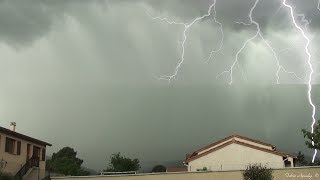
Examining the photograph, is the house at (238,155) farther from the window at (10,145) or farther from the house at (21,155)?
the window at (10,145)

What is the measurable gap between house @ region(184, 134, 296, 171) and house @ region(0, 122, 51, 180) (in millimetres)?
17530

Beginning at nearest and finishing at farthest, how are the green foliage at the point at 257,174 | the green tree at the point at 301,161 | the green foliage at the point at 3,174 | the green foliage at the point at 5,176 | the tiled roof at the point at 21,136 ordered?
the green foliage at the point at 257,174 → the green foliage at the point at 5,176 → the green foliage at the point at 3,174 → the tiled roof at the point at 21,136 → the green tree at the point at 301,161

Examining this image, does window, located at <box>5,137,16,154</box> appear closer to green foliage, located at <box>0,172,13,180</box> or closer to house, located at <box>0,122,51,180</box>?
house, located at <box>0,122,51,180</box>

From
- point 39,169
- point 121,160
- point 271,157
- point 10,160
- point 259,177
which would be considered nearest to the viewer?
point 259,177

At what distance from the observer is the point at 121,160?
71.9 metres

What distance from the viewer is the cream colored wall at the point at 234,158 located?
50.2m

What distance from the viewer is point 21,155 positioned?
43.1 m

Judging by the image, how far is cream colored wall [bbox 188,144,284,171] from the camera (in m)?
50.2

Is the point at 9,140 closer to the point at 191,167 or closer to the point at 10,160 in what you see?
the point at 10,160

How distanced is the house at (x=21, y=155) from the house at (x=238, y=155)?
17.5m

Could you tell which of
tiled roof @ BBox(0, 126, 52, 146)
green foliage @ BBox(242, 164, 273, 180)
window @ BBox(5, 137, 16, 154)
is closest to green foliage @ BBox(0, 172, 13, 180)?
window @ BBox(5, 137, 16, 154)

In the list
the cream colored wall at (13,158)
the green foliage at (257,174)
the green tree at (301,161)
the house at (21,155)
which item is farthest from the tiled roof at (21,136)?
the green tree at (301,161)

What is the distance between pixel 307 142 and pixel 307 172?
21.6 ft

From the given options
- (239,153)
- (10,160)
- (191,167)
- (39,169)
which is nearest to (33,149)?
(39,169)
